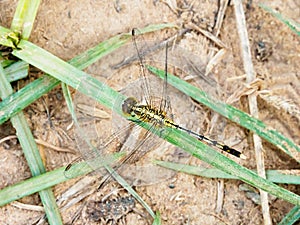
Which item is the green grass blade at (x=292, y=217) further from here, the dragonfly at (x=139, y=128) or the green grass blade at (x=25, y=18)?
the green grass blade at (x=25, y=18)

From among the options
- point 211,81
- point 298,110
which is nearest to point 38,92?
point 211,81

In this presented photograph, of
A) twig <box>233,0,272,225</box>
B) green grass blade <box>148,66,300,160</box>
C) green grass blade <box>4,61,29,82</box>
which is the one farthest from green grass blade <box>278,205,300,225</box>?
green grass blade <box>4,61,29,82</box>

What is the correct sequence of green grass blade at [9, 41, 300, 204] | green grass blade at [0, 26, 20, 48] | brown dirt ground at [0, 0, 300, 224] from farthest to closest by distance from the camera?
brown dirt ground at [0, 0, 300, 224], green grass blade at [0, 26, 20, 48], green grass blade at [9, 41, 300, 204]

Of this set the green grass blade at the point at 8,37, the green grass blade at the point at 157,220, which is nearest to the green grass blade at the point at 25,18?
the green grass blade at the point at 8,37

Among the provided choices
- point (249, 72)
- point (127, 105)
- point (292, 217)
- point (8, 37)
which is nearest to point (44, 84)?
point (8, 37)

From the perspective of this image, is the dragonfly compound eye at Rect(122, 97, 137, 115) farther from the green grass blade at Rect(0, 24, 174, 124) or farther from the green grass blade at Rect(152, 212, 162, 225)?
the green grass blade at Rect(152, 212, 162, 225)

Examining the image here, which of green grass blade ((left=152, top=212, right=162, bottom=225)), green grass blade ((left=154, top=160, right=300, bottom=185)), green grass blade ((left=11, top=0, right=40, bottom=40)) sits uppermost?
green grass blade ((left=11, top=0, right=40, bottom=40))

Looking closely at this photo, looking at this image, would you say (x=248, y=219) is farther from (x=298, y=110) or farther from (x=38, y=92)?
(x=38, y=92)

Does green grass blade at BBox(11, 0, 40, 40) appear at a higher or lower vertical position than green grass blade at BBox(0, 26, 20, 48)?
higher

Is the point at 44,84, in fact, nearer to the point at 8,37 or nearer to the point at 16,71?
the point at 16,71
